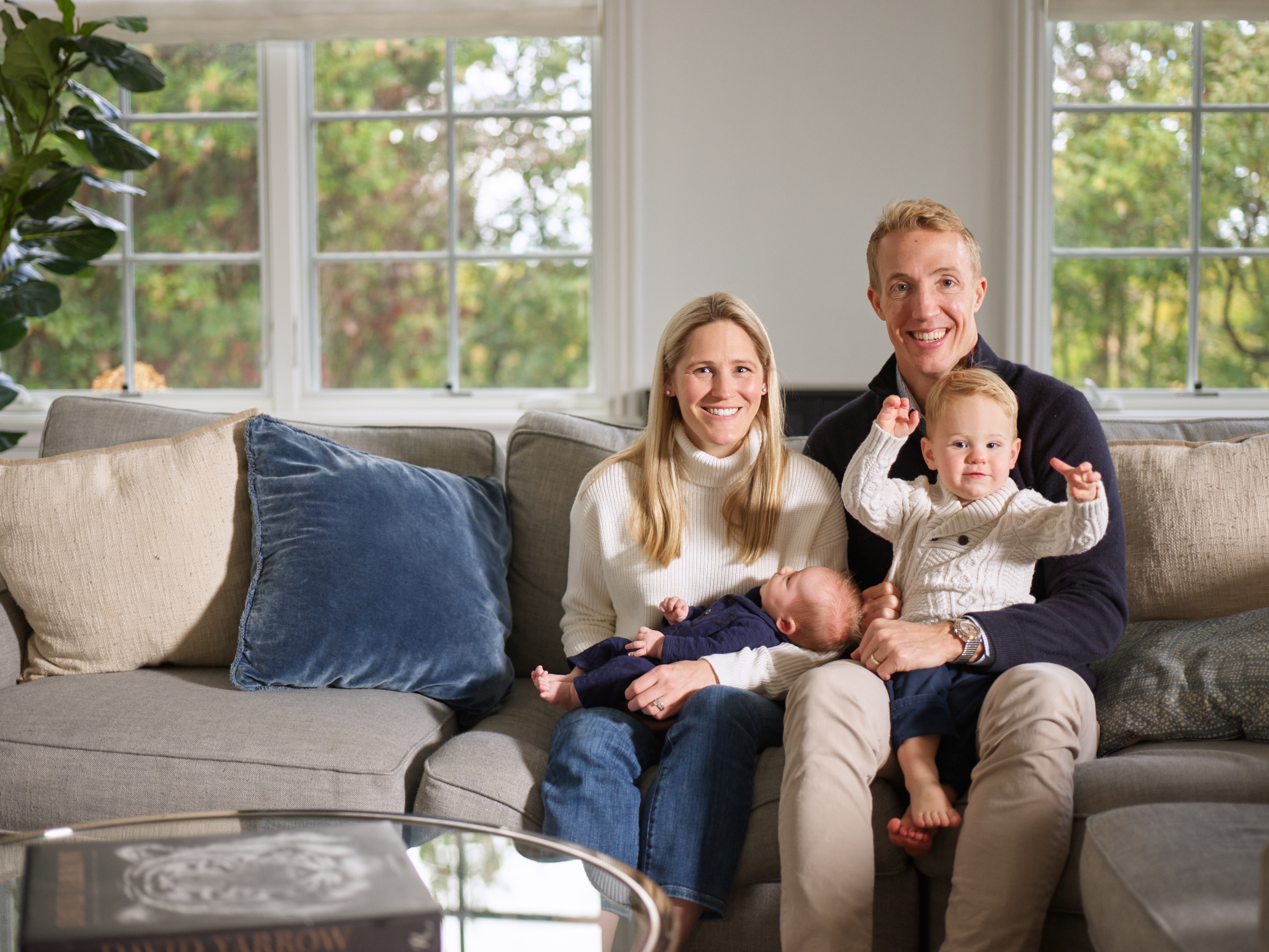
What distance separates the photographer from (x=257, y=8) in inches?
109

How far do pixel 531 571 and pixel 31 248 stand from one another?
163 cm

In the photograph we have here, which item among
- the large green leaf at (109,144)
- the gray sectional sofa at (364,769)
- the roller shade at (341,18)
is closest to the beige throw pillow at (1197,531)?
the gray sectional sofa at (364,769)

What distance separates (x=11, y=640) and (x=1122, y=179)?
2862 millimetres

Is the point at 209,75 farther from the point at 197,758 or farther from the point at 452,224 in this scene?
the point at 197,758

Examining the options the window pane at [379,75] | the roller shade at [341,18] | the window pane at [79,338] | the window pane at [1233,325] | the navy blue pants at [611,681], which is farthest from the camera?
the window pane at [79,338]

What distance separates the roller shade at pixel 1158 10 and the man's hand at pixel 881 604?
1834 mm

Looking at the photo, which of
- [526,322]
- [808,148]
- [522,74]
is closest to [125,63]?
[522,74]

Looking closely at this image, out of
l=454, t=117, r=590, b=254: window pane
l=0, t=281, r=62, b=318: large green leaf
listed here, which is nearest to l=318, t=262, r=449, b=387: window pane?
Result: l=454, t=117, r=590, b=254: window pane

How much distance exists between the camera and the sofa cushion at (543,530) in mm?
1979

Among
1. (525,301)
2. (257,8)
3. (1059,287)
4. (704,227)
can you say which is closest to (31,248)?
(257,8)

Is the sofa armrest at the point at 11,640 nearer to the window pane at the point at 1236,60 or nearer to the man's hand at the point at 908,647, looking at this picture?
the man's hand at the point at 908,647

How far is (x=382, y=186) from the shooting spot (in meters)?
2.95

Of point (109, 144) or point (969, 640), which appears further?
point (109, 144)

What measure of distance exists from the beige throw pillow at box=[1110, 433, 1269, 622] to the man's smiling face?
1.33 feet
